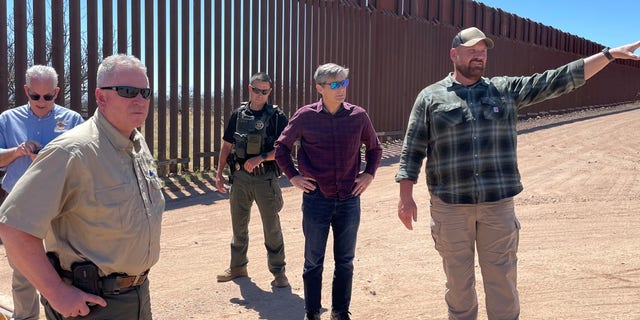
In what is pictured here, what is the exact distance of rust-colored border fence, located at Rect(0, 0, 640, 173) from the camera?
7.89m

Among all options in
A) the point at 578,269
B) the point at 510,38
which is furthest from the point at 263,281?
the point at 510,38

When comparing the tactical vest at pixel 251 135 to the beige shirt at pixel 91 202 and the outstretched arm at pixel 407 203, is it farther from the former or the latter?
the beige shirt at pixel 91 202

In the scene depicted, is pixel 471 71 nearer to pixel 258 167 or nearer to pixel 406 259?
pixel 258 167

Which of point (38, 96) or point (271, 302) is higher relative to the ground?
point (38, 96)

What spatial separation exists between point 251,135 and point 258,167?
0.89ft

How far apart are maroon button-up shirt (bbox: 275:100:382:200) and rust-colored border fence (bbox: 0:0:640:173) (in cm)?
496

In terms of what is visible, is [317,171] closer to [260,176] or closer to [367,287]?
[260,176]

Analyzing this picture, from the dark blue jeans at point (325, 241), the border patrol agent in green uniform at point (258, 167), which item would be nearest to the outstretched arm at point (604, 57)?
the dark blue jeans at point (325, 241)

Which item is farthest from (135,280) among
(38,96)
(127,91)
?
(38,96)

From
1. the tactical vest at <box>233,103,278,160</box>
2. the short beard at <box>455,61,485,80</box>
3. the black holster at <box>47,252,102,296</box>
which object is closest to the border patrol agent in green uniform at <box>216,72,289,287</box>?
the tactical vest at <box>233,103,278,160</box>

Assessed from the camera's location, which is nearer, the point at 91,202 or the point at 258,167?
the point at 91,202

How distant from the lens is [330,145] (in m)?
3.88

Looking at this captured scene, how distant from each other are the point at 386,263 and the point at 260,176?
157 cm

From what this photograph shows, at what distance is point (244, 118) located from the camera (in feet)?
16.0
